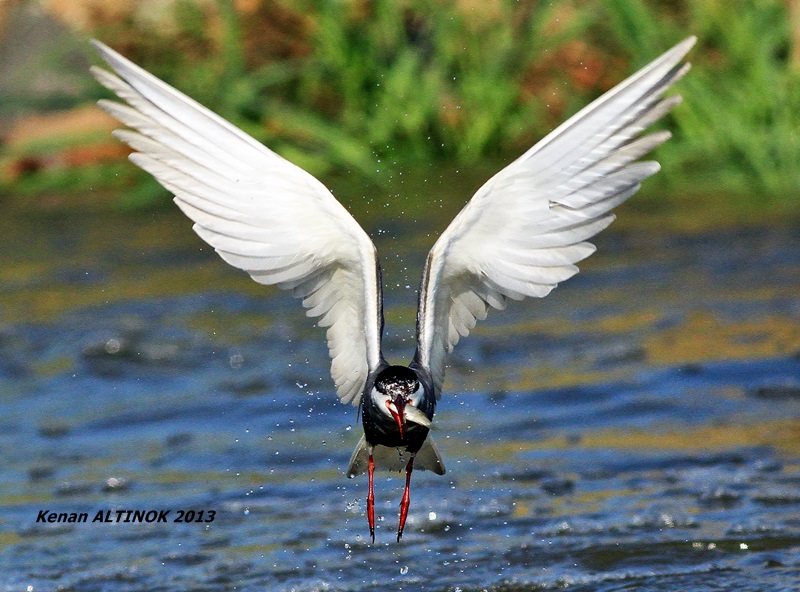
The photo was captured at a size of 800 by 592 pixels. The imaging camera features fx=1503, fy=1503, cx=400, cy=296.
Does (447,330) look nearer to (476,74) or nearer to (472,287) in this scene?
(472,287)

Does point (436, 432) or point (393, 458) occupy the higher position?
point (393, 458)

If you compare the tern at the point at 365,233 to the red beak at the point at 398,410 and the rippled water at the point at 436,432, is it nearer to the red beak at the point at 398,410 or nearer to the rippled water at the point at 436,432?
the red beak at the point at 398,410

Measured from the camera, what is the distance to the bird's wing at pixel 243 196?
4.51 meters

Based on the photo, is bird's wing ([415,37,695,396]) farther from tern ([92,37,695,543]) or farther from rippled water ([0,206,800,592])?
rippled water ([0,206,800,592])

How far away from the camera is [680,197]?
9586 millimetres

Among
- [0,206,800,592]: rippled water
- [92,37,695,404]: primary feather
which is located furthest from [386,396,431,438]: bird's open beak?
[0,206,800,592]: rippled water

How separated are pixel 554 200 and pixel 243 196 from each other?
0.95 metres

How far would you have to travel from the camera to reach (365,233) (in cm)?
455

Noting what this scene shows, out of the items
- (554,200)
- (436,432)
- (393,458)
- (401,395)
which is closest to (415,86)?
(436,432)

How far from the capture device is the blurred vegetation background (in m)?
9.39

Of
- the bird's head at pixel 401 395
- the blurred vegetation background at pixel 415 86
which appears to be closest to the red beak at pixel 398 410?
the bird's head at pixel 401 395

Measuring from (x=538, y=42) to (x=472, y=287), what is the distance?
5.75 metres

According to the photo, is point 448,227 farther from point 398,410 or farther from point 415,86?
point 415,86

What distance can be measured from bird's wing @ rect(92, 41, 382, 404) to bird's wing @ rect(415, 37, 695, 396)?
277mm
